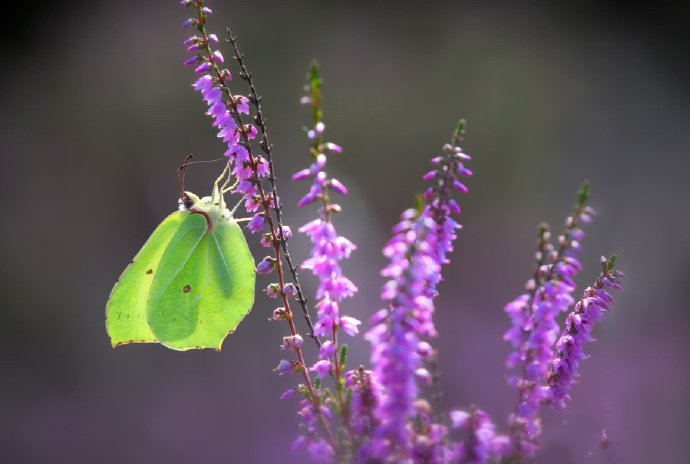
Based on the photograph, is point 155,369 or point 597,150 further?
point 155,369

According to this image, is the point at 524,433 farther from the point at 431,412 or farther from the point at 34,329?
the point at 34,329

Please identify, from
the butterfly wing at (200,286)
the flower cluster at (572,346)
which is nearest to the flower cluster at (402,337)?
the flower cluster at (572,346)

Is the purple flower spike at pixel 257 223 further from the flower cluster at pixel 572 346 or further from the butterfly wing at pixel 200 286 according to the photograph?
the flower cluster at pixel 572 346

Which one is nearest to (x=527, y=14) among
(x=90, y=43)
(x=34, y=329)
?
(x=90, y=43)

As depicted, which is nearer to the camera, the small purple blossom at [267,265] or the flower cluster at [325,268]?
the flower cluster at [325,268]

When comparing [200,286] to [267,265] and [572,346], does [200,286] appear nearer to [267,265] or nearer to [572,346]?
[267,265]

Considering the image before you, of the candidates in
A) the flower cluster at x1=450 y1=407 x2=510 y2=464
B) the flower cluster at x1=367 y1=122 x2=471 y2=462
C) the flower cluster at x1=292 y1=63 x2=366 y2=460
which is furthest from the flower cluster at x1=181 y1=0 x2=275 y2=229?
Answer: the flower cluster at x1=450 y1=407 x2=510 y2=464

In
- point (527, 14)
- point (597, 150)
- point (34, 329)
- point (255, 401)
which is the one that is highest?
point (527, 14)

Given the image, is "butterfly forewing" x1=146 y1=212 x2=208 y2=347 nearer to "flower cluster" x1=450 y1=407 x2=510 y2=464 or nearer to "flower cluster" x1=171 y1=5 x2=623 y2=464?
"flower cluster" x1=171 y1=5 x2=623 y2=464
